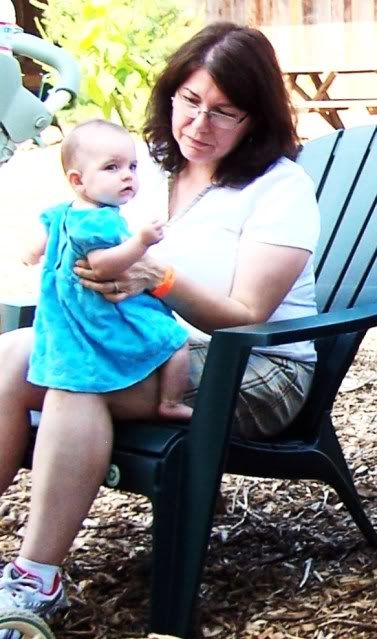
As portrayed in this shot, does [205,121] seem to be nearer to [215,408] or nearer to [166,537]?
[215,408]

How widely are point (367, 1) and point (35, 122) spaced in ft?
26.1

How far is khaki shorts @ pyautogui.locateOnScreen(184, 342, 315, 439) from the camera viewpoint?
2244 millimetres

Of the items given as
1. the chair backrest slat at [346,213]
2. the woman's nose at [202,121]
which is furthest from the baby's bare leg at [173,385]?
the chair backrest slat at [346,213]

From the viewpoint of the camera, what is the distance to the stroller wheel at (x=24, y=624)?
177cm

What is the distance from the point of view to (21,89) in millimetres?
2080

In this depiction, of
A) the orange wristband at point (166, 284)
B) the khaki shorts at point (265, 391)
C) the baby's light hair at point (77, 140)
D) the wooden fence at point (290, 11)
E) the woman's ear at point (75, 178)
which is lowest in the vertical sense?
the wooden fence at point (290, 11)

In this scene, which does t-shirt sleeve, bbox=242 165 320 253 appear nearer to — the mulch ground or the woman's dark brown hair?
the woman's dark brown hair

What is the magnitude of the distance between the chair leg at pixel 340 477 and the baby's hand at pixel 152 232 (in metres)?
0.69

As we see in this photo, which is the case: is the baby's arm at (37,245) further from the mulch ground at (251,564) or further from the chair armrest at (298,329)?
the mulch ground at (251,564)

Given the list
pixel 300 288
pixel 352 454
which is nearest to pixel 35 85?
pixel 352 454

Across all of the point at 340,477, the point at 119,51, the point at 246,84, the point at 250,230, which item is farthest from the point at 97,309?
the point at 119,51

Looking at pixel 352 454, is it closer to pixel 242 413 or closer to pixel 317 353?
pixel 317 353

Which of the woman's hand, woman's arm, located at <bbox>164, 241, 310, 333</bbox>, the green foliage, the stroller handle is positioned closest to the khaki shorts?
woman's arm, located at <bbox>164, 241, 310, 333</bbox>

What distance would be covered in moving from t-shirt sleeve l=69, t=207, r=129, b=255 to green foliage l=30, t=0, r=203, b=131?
6.24 metres
